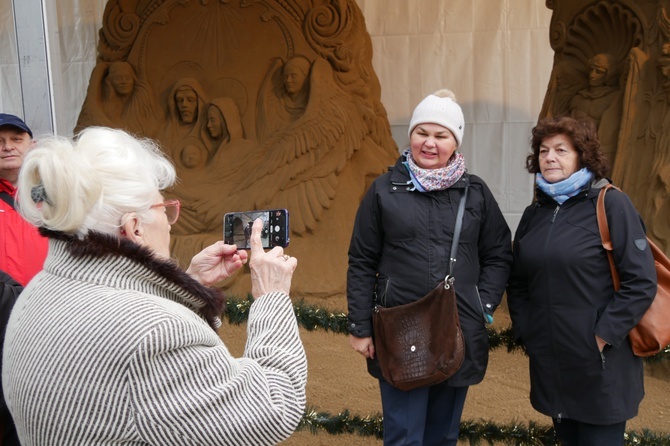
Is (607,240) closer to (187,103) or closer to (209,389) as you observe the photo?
(209,389)

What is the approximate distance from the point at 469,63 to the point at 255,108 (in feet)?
8.06

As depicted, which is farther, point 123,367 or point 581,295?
point 581,295

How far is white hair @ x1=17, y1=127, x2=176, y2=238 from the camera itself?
1157 mm

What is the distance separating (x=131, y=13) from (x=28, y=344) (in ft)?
17.8

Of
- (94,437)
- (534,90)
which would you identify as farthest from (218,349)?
(534,90)

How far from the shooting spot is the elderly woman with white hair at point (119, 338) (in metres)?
1.09

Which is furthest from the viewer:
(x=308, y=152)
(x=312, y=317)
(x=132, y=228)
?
(x=308, y=152)

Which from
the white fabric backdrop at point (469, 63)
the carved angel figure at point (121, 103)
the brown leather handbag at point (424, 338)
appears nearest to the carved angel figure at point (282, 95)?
the carved angel figure at point (121, 103)

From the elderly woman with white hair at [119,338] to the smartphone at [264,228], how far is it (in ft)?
0.90

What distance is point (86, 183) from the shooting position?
1.17 meters

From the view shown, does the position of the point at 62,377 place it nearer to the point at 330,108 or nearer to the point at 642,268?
the point at 642,268

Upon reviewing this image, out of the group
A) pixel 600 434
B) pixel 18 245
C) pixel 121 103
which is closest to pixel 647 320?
pixel 600 434

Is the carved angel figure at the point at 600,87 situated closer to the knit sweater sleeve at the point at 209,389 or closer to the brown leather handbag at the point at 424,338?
the brown leather handbag at the point at 424,338

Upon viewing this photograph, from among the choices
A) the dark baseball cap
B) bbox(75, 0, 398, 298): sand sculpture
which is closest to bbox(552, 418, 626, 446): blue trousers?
the dark baseball cap
